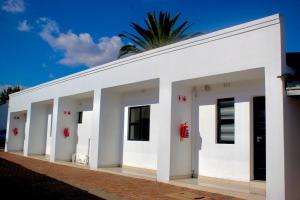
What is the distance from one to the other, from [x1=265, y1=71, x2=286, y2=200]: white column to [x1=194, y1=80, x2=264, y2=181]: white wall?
176 cm

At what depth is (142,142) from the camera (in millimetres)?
12727

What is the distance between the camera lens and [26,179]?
1009cm

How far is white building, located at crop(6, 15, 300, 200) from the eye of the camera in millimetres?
7309

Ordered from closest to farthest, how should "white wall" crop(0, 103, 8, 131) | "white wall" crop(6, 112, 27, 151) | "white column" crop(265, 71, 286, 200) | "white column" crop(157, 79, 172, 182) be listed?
"white column" crop(265, 71, 286, 200) < "white column" crop(157, 79, 172, 182) < "white wall" crop(6, 112, 27, 151) < "white wall" crop(0, 103, 8, 131)

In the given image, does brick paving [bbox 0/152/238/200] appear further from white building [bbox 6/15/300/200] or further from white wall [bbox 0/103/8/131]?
white wall [bbox 0/103/8/131]

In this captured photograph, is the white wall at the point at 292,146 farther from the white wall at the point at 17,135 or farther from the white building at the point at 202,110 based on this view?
the white wall at the point at 17,135

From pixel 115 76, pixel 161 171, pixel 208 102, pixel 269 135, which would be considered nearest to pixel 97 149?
pixel 115 76

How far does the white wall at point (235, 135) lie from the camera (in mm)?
9156

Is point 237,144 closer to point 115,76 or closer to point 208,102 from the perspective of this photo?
point 208,102

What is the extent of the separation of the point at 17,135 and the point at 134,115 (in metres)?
14.0

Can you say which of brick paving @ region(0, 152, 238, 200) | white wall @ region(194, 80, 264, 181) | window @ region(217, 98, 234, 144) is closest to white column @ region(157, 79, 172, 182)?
brick paving @ region(0, 152, 238, 200)

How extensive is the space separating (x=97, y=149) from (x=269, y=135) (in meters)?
7.57

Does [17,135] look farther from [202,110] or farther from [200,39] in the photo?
[200,39]

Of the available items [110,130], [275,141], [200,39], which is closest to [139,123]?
[110,130]
